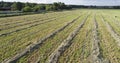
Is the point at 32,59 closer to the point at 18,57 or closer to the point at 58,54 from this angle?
the point at 18,57

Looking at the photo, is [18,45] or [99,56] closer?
[99,56]

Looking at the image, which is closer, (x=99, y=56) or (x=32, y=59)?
(x=32, y=59)

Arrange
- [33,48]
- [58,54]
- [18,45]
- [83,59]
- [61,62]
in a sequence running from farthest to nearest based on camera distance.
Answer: [18,45]
[33,48]
[58,54]
[83,59]
[61,62]

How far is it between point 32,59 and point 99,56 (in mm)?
3618

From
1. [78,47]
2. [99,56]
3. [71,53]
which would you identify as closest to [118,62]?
[99,56]

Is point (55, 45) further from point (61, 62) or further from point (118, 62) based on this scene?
point (118, 62)

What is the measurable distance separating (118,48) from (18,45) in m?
6.58

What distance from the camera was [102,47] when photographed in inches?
496

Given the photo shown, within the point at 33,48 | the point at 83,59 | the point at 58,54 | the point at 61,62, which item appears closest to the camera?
the point at 61,62

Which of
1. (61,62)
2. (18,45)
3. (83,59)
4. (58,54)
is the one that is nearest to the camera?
(61,62)

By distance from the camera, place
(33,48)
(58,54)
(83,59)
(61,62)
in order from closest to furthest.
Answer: (61,62) < (83,59) < (58,54) < (33,48)

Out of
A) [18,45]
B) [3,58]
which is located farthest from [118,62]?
[18,45]

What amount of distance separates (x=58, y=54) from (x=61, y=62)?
4.60ft

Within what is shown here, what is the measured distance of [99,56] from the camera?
1048 centimetres
